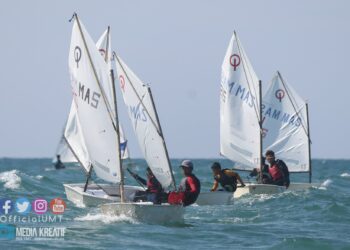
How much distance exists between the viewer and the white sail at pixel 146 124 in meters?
23.5

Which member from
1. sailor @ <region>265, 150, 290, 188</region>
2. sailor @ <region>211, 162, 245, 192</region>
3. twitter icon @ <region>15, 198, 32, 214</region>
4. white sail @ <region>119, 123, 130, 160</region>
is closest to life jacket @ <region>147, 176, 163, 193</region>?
twitter icon @ <region>15, 198, 32, 214</region>

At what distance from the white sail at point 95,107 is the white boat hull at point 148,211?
4.46 ft

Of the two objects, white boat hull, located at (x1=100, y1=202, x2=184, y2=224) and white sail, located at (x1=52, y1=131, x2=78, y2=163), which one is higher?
white sail, located at (x1=52, y1=131, x2=78, y2=163)

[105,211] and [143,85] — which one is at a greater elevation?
[143,85]

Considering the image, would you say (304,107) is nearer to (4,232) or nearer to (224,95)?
(224,95)

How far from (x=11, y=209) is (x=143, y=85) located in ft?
14.2

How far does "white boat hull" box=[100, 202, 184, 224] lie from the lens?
20.5 meters

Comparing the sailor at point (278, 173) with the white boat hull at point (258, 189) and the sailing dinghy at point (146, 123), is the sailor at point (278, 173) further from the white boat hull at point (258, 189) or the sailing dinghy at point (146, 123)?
the sailing dinghy at point (146, 123)

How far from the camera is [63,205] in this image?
24938 millimetres

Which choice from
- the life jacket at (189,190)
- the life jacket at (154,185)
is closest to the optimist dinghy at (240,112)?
the life jacket at (154,185)

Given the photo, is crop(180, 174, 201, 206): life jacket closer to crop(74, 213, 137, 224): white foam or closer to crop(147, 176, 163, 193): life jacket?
crop(74, 213, 137, 224): white foam

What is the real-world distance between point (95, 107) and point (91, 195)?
13.3 feet

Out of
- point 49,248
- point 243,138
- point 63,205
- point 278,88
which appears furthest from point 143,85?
point 278,88

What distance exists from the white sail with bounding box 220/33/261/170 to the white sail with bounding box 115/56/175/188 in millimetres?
10411
